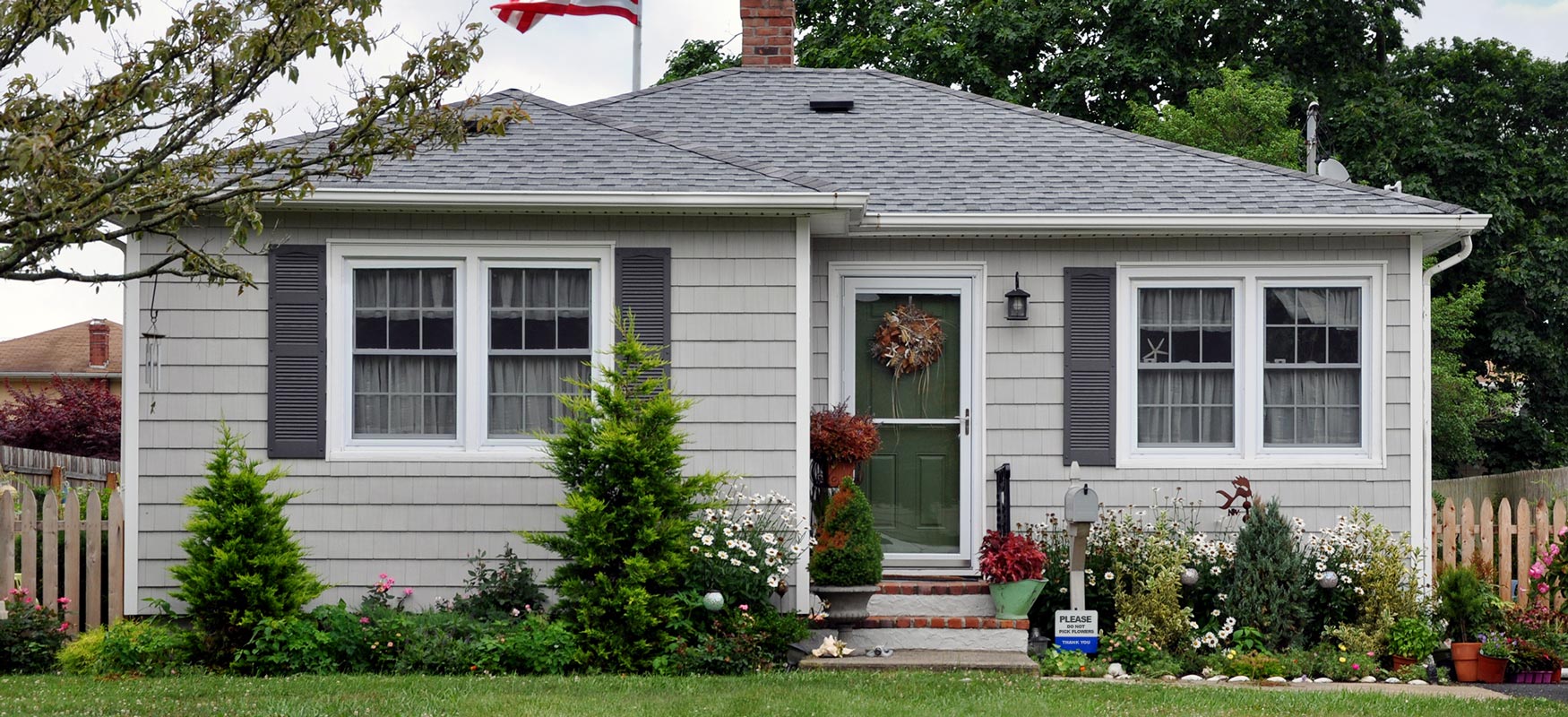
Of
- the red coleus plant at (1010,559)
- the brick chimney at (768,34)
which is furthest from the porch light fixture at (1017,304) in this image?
the brick chimney at (768,34)

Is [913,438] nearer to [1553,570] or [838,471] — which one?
[838,471]

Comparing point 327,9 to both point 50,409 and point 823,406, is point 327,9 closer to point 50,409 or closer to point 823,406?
point 823,406

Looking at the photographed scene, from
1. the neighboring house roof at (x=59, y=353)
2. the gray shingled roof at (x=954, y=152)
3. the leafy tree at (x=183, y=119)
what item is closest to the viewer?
the leafy tree at (x=183, y=119)

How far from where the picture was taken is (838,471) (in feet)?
29.0

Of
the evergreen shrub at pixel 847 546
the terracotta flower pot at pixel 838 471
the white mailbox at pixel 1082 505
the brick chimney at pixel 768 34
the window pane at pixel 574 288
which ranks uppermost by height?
the brick chimney at pixel 768 34

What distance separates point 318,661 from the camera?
790 cm

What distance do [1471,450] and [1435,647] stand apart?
12046 mm

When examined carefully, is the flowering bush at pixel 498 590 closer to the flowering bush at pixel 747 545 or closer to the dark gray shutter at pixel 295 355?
the flowering bush at pixel 747 545

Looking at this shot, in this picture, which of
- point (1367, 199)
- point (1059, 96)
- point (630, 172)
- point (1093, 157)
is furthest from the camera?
point (1059, 96)

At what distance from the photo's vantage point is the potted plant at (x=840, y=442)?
8.73 m

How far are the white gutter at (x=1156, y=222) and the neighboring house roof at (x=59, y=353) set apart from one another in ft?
85.8

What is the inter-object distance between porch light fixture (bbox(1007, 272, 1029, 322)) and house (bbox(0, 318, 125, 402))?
24939 mm

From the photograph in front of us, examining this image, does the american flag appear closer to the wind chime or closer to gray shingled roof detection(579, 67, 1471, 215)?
gray shingled roof detection(579, 67, 1471, 215)

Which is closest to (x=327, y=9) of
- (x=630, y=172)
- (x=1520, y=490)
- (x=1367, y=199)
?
(x=630, y=172)
